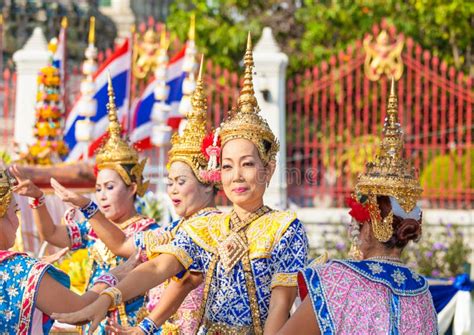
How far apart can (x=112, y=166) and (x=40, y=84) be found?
4258 millimetres

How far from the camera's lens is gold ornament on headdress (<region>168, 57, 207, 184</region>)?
4.82 metres

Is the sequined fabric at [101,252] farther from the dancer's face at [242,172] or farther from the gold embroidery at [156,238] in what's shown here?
the dancer's face at [242,172]

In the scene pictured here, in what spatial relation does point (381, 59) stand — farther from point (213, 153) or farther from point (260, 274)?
point (260, 274)

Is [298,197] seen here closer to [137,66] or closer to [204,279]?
[137,66]

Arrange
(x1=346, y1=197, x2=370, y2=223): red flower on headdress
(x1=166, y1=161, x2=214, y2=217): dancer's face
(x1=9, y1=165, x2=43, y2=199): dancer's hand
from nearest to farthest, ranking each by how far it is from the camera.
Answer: (x1=346, y1=197, x2=370, y2=223): red flower on headdress → (x1=9, y1=165, x2=43, y2=199): dancer's hand → (x1=166, y1=161, x2=214, y2=217): dancer's face

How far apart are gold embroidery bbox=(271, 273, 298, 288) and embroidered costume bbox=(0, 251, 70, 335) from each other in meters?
0.88

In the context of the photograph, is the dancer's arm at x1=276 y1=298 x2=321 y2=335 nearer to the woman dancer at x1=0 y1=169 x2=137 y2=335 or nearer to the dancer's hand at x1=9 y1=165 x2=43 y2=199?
the woman dancer at x1=0 y1=169 x2=137 y2=335

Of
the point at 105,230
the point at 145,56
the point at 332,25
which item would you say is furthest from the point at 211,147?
the point at 332,25

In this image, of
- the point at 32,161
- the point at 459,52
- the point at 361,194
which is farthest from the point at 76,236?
the point at 459,52

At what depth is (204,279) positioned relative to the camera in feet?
13.0

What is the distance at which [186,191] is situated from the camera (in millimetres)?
4801

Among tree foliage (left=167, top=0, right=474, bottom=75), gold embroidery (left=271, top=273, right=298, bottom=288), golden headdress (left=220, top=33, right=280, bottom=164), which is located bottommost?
gold embroidery (left=271, top=273, right=298, bottom=288)

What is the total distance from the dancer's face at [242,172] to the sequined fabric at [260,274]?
16 cm

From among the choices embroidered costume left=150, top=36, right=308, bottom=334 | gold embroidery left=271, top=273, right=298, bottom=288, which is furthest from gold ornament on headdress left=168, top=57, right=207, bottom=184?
gold embroidery left=271, top=273, right=298, bottom=288
